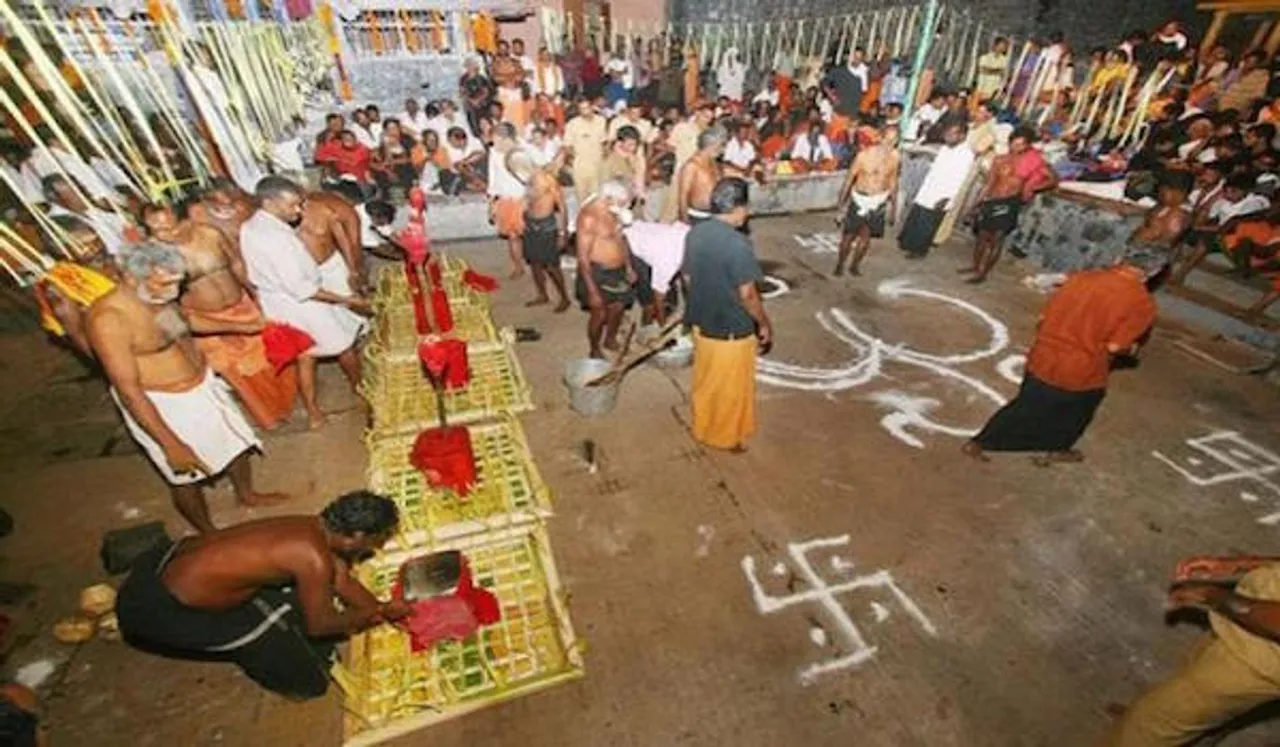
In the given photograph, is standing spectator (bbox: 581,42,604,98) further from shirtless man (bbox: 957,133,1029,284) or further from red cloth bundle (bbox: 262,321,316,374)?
red cloth bundle (bbox: 262,321,316,374)

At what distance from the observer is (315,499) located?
15.9 feet

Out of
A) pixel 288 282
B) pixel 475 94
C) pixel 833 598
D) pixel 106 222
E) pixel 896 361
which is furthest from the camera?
pixel 475 94

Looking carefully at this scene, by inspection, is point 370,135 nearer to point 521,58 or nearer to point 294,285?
point 521,58

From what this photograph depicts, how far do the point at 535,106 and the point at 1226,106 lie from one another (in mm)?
11950

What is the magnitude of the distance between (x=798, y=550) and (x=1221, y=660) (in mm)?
2260

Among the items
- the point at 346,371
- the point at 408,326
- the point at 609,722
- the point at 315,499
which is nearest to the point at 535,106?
the point at 408,326

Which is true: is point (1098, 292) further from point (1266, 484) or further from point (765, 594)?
point (765, 594)

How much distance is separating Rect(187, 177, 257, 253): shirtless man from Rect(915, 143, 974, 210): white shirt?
857 centimetres

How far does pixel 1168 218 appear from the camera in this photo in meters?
7.39

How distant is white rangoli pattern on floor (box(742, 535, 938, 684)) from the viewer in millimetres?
3725

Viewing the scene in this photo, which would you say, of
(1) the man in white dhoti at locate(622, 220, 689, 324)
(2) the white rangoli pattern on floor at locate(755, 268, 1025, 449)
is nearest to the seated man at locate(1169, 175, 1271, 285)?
(2) the white rangoli pattern on floor at locate(755, 268, 1025, 449)

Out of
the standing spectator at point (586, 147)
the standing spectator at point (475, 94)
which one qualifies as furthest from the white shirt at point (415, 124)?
the standing spectator at point (586, 147)

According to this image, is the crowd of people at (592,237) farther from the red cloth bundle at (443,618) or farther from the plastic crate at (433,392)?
the plastic crate at (433,392)

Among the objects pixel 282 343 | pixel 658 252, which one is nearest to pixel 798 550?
pixel 658 252
